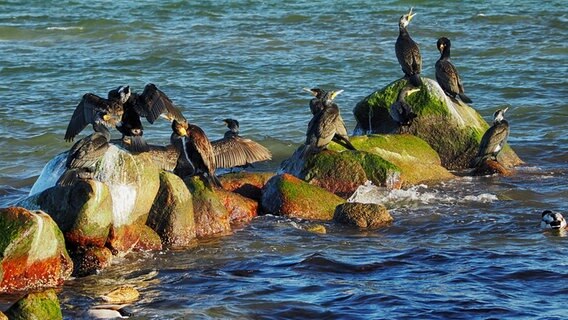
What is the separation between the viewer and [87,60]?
24484mm

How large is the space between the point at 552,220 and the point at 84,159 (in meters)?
4.60

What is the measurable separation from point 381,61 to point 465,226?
39.2 ft

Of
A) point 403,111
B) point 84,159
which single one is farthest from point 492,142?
point 84,159

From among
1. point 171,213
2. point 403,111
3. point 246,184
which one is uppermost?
point 403,111

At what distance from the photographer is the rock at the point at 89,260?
989 cm

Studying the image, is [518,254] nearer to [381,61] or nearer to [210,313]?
[210,313]

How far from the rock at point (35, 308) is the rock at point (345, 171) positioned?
519cm

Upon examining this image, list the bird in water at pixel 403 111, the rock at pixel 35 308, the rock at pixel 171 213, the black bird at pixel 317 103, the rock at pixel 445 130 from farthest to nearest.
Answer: the rock at pixel 445 130 < the bird in water at pixel 403 111 < the black bird at pixel 317 103 < the rock at pixel 171 213 < the rock at pixel 35 308

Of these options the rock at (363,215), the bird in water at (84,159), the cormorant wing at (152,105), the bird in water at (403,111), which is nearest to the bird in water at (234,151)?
the cormorant wing at (152,105)

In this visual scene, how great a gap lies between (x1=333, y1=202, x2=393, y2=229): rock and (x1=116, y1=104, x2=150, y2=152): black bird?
6.97 ft

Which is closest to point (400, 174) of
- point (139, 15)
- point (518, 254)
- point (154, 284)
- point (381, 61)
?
point (518, 254)

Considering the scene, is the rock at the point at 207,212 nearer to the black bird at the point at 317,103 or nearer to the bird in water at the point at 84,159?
the bird in water at the point at 84,159

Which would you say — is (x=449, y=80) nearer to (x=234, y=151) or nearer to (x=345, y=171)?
(x=345, y=171)

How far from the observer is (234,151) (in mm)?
13562
